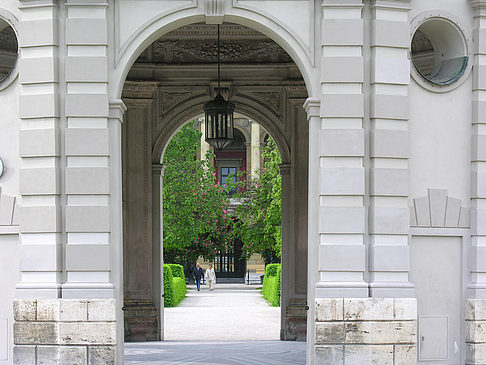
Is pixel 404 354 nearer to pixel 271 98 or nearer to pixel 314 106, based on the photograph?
pixel 314 106

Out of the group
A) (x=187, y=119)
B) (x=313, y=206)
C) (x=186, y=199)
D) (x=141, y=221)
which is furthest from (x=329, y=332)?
(x=186, y=199)

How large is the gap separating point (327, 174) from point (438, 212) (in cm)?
174

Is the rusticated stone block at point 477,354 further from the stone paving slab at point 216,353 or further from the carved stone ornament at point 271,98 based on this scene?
the carved stone ornament at point 271,98

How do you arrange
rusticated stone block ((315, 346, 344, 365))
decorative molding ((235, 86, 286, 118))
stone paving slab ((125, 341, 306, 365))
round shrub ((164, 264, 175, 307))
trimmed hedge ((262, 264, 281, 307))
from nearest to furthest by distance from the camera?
1. rusticated stone block ((315, 346, 344, 365))
2. stone paving slab ((125, 341, 306, 365))
3. decorative molding ((235, 86, 286, 118))
4. round shrub ((164, 264, 175, 307))
5. trimmed hedge ((262, 264, 281, 307))

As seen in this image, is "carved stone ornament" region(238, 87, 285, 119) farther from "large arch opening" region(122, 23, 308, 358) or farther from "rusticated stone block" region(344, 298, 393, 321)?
"rusticated stone block" region(344, 298, 393, 321)

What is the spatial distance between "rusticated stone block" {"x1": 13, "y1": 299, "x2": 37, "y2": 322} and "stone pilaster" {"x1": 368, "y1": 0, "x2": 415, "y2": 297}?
4415mm

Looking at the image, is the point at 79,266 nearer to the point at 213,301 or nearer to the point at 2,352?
the point at 2,352

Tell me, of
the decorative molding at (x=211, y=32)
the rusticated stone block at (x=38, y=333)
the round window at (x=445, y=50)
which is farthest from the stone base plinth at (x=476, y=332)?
the decorative molding at (x=211, y=32)

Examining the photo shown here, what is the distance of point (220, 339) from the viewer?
14.5 m

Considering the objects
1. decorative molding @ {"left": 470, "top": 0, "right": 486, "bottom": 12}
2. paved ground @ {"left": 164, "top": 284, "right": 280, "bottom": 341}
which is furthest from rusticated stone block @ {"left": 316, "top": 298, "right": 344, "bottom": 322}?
paved ground @ {"left": 164, "top": 284, "right": 280, "bottom": 341}

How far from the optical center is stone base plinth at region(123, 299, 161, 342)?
14.1 metres

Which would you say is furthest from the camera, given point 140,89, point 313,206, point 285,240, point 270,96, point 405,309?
point 270,96

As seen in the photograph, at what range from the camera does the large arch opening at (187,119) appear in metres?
14.3

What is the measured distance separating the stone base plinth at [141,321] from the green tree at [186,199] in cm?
1512
